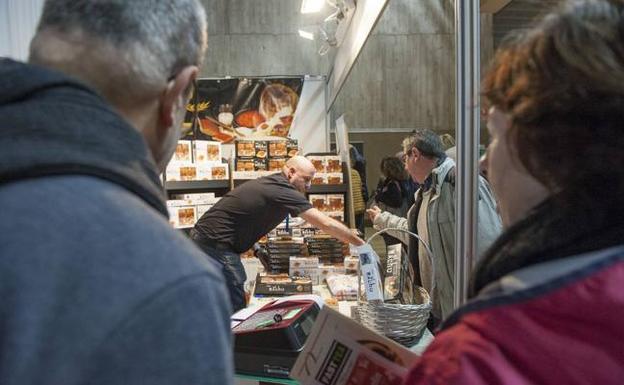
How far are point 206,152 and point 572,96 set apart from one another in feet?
14.7

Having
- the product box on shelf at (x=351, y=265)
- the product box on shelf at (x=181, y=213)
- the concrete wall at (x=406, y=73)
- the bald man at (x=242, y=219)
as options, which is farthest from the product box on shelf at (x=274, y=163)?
the concrete wall at (x=406, y=73)

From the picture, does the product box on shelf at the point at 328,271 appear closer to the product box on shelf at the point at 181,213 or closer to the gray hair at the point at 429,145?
the gray hair at the point at 429,145

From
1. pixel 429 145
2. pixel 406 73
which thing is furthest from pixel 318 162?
pixel 406 73

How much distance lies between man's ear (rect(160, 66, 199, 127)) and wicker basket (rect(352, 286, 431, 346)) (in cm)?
122

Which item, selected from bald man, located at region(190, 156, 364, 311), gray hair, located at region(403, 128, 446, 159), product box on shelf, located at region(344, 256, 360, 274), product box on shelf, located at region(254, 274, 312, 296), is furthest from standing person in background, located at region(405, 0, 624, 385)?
bald man, located at region(190, 156, 364, 311)

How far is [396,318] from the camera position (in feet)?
6.05

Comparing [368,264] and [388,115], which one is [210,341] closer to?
[368,264]

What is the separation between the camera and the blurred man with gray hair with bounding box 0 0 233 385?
1.72 feet

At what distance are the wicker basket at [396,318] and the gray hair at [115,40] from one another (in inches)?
51.4

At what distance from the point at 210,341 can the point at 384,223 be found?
11.1ft

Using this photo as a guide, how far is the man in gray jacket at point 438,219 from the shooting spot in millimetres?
2533

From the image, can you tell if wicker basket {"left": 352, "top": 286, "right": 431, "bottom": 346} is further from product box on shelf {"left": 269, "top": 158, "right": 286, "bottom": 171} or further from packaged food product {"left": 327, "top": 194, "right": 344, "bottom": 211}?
product box on shelf {"left": 269, "top": 158, "right": 286, "bottom": 171}

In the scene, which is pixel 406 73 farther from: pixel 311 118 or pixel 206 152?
pixel 206 152

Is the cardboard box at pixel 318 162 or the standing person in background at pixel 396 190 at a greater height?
the cardboard box at pixel 318 162
